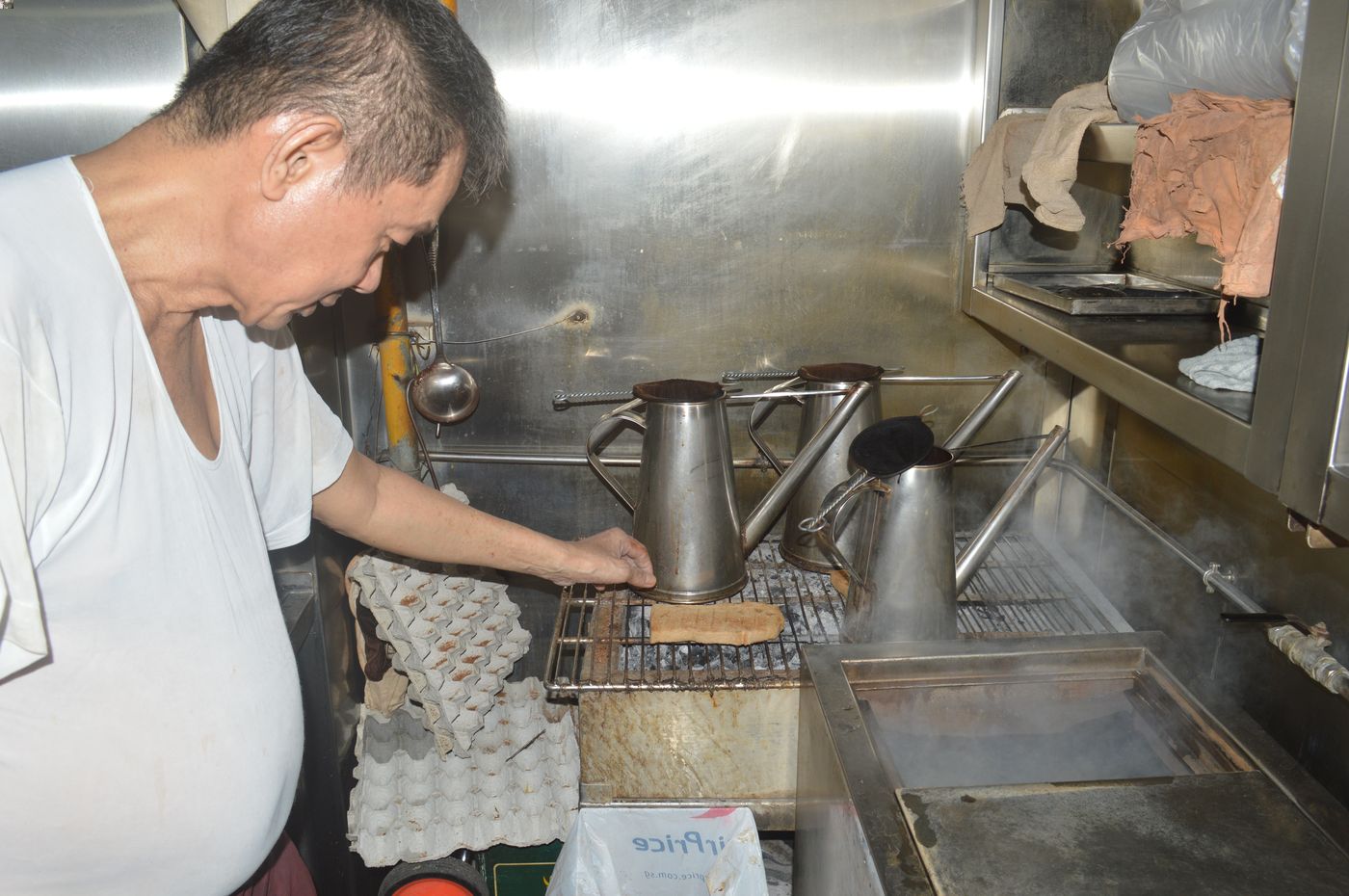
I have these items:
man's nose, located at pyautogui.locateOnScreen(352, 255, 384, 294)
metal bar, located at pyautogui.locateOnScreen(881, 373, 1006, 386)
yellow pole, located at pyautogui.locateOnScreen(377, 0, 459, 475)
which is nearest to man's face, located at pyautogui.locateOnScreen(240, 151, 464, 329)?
man's nose, located at pyautogui.locateOnScreen(352, 255, 384, 294)

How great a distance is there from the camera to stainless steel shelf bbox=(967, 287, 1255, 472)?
0.87 m

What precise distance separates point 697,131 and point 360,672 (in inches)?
51.1

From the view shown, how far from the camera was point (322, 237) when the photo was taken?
0.83m

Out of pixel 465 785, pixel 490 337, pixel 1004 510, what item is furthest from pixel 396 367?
pixel 1004 510

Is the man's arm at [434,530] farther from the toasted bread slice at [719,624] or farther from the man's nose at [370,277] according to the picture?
the man's nose at [370,277]

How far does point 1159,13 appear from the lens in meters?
1.14

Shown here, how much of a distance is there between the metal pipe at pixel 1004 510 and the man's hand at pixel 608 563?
0.49m

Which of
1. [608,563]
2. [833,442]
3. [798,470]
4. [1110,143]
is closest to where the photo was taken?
[1110,143]

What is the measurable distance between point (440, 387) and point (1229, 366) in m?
1.41

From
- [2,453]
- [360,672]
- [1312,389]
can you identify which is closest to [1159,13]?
[1312,389]

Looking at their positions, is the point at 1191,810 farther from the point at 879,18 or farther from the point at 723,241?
the point at 879,18

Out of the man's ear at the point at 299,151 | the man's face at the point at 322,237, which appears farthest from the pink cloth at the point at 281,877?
the man's ear at the point at 299,151

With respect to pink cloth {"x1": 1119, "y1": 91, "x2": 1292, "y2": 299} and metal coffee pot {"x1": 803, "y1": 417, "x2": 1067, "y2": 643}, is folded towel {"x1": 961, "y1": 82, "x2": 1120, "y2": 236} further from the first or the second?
metal coffee pot {"x1": 803, "y1": 417, "x2": 1067, "y2": 643}

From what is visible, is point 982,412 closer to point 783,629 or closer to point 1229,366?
point 783,629
